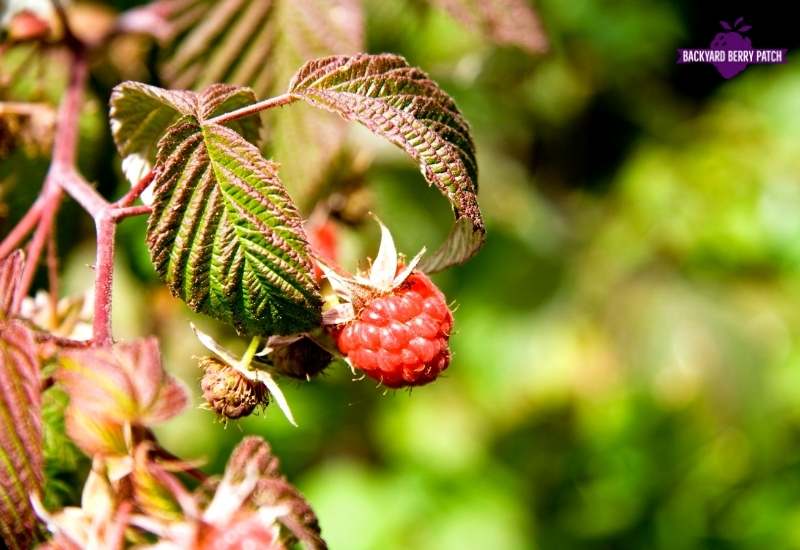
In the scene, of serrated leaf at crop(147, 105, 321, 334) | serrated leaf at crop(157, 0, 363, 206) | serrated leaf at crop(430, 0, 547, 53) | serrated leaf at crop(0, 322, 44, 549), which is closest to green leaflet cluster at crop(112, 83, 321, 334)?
serrated leaf at crop(147, 105, 321, 334)

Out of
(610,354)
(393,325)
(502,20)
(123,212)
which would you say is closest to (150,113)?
(123,212)

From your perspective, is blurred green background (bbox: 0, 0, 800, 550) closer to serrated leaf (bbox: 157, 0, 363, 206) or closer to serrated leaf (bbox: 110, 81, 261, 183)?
serrated leaf (bbox: 157, 0, 363, 206)

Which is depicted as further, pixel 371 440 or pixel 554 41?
pixel 371 440

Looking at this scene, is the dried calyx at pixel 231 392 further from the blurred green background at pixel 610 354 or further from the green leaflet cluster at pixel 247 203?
the blurred green background at pixel 610 354

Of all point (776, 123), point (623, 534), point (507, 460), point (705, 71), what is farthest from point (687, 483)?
point (705, 71)

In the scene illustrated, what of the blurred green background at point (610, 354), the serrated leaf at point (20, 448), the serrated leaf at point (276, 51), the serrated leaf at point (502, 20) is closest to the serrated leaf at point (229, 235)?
the serrated leaf at point (20, 448)

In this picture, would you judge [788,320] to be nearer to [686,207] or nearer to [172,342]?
[686,207]
